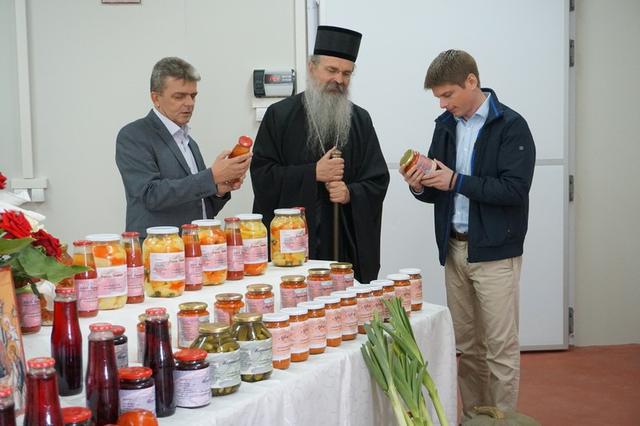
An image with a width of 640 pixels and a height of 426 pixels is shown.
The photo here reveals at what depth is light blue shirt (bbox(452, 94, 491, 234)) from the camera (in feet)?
11.5

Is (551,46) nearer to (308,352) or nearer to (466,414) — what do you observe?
(466,414)

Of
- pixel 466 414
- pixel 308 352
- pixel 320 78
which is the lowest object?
pixel 466 414

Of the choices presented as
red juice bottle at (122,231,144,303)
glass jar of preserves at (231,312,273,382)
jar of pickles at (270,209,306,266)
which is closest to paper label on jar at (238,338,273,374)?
glass jar of preserves at (231,312,273,382)

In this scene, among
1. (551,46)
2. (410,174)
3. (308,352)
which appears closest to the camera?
(308,352)

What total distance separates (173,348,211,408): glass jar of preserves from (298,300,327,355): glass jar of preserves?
1.59 ft

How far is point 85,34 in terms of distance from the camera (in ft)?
15.1

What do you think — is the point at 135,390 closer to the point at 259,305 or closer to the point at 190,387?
the point at 190,387

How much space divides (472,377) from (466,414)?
6.7 inches

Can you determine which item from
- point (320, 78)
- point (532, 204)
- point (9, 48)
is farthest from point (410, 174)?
point (9, 48)

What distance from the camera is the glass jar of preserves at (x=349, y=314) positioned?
2.29 metres

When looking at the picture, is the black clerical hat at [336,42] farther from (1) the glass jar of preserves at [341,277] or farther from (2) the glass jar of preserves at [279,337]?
(2) the glass jar of preserves at [279,337]

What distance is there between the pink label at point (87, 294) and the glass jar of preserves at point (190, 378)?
0.45 meters

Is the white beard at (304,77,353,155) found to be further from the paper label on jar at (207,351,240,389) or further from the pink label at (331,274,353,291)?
the paper label on jar at (207,351,240,389)

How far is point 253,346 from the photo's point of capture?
6.25ft
